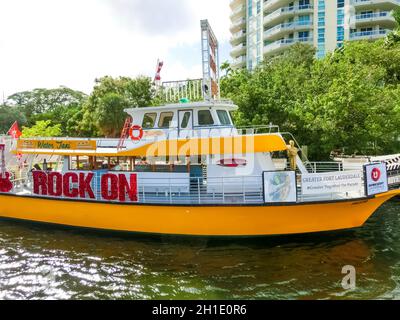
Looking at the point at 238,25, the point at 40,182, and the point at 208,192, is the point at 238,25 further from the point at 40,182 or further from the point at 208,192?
the point at 208,192

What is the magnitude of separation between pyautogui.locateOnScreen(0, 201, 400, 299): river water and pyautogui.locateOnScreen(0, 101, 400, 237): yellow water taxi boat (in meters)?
0.55

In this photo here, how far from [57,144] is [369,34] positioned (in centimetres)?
4816

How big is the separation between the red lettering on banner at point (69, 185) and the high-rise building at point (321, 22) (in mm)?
43048

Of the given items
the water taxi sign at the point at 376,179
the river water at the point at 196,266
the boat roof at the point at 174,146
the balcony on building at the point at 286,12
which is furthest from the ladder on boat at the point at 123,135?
the balcony on building at the point at 286,12

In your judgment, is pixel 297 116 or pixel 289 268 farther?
pixel 297 116

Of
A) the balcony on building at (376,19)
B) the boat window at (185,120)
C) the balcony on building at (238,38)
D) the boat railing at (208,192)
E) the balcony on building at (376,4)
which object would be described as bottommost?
the boat railing at (208,192)

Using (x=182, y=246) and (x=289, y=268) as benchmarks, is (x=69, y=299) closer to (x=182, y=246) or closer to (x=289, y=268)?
(x=182, y=246)

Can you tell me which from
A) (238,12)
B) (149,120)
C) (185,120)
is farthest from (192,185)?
(238,12)

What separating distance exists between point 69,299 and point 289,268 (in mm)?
5387

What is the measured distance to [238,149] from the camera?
36.4ft

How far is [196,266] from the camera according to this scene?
9.77 meters

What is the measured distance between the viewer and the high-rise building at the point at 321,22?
4944cm

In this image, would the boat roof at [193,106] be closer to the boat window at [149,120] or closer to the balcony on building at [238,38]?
the boat window at [149,120]

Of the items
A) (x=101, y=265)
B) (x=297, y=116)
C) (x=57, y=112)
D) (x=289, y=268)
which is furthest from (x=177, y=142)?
(x=57, y=112)
